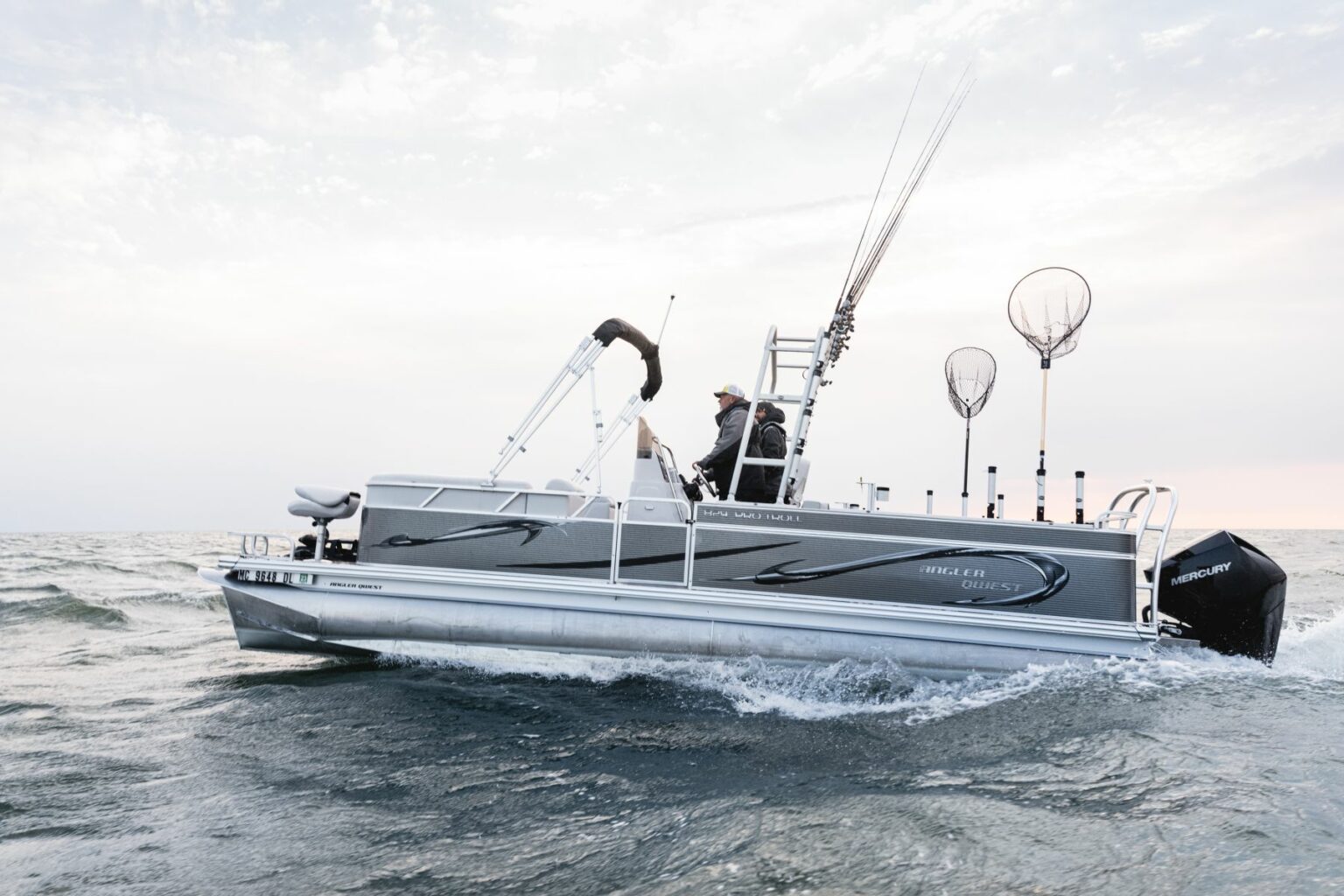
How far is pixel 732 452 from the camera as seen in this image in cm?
741

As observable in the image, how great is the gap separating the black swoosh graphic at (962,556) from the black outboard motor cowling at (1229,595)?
778 mm

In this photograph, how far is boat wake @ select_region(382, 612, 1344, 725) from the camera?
5820 mm

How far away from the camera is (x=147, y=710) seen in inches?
242

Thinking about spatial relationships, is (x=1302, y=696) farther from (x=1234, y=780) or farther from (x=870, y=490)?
(x=870, y=490)

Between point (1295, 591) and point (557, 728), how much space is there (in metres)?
15.3

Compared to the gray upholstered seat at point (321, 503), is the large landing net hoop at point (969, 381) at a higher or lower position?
higher

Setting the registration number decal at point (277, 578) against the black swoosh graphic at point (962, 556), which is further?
the registration number decal at point (277, 578)

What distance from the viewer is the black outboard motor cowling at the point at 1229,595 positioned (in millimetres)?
6285

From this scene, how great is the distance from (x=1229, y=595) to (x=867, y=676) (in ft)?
9.43

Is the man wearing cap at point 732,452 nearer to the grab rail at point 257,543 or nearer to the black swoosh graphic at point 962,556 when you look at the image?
the black swoosh graphic at point 962,556

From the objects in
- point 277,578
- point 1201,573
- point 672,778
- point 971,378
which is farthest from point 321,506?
point 1201,573

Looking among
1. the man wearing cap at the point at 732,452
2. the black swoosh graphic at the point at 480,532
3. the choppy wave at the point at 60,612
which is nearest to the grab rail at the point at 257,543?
the black swoosh graphic at the point at 480,532

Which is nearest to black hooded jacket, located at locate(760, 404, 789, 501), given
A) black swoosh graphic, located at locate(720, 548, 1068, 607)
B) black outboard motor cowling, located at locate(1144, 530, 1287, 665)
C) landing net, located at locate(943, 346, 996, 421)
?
black swoosh graphic, located at locate(720, 548, 1068, 607)

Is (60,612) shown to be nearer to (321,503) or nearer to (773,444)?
(321,503)
